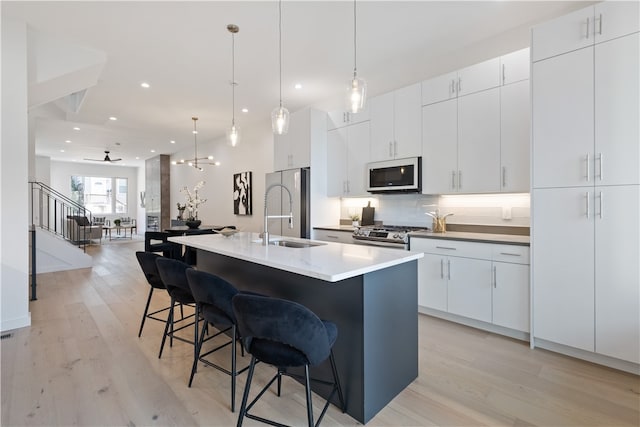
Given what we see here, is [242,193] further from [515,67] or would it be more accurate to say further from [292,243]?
[515,67]

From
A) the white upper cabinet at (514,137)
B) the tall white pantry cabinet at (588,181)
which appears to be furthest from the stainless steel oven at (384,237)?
the tall white pantry cabinet at (588,181)

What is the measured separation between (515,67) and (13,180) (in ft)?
16.2

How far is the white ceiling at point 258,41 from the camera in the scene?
274 cm

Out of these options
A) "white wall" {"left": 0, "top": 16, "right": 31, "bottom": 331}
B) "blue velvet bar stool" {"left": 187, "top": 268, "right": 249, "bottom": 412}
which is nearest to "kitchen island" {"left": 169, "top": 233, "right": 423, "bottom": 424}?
"blue velvet bar stool" {"left": 187, "top": 268, "right": 249, "bottom": 412}

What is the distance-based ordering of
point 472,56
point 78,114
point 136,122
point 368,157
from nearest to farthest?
point 472,56 < point 368,157 < point 78,114 < point 136,122

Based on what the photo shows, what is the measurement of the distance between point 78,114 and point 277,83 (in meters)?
4.37

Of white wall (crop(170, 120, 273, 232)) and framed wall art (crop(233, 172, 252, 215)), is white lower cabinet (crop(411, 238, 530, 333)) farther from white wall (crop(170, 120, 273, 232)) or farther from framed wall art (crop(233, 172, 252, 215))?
framed wall art (crop(233, 172, 252, 215))

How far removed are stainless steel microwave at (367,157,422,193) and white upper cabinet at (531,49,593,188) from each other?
3.96 ft

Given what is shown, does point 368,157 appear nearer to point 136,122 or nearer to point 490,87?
point 490,87

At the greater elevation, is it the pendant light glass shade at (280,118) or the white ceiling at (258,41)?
the white ceiling at (258,41)

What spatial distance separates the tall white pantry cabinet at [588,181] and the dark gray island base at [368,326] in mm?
1305

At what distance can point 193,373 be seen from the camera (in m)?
2.04

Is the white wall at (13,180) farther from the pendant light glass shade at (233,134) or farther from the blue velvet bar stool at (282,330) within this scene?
the blue velvet bar stool at (282,330)

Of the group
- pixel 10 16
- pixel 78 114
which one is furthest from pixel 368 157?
pixel 78 114
